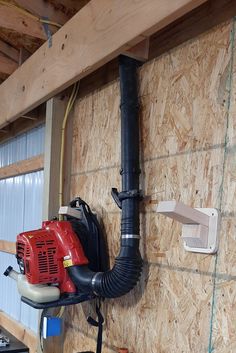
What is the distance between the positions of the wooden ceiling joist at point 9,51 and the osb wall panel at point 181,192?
4.27 feet

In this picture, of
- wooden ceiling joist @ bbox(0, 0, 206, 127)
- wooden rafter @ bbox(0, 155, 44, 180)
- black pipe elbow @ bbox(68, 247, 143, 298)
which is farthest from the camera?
wooden rafter @ bbox(0, 155, 44, 180)

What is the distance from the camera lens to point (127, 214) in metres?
1.68

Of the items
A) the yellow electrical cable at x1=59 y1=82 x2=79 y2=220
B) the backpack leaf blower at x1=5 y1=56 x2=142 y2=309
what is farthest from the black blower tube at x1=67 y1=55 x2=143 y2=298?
the yellow electrical cable at x1=59 y1=82 x2=79 y2=220

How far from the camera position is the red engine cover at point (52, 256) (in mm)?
1847

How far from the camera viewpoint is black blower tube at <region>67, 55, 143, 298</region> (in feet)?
5.41

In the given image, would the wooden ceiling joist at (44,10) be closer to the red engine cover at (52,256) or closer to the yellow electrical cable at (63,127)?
the yellow electrical cable at (63,127)

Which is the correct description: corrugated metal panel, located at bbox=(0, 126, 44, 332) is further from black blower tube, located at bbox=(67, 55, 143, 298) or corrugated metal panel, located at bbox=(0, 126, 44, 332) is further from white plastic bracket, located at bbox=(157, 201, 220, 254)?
white plastic bracket, located at bbox=(157, 201, 220, 254)

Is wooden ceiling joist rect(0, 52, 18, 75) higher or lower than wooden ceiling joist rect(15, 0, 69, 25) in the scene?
lower

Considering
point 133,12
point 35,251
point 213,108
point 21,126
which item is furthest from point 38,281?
point 21,126

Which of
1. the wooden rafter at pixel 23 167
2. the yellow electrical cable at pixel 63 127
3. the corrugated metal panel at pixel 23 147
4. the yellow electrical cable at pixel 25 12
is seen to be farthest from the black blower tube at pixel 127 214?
the corrugated metal panel at pixel 23 147

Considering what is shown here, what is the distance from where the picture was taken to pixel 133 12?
157 centimetres

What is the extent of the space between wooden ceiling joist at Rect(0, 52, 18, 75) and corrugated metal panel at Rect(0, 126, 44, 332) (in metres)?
0.48

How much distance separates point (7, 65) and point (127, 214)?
71.8 inches

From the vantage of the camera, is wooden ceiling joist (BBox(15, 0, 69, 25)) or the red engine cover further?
wooden ceiling joist (BBox(15, 0, 69, 25))
